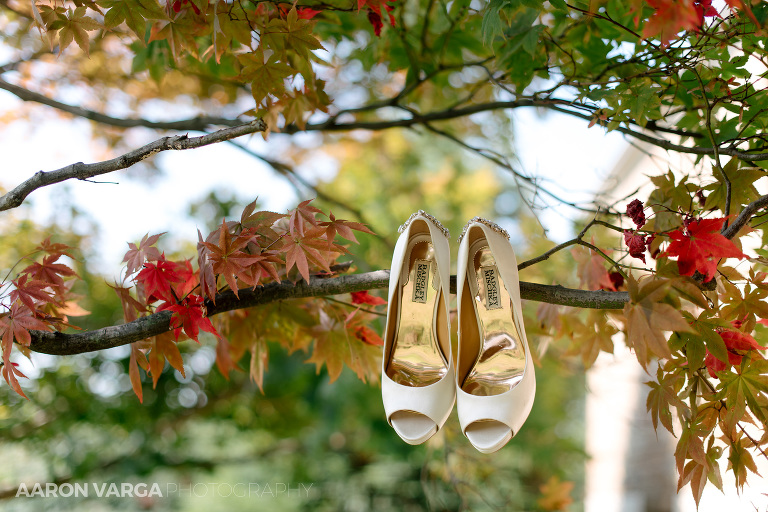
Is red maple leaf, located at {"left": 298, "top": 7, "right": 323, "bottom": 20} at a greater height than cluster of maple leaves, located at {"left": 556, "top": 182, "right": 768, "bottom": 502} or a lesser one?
greater

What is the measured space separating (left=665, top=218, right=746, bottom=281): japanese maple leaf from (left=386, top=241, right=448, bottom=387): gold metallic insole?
19.4 inches

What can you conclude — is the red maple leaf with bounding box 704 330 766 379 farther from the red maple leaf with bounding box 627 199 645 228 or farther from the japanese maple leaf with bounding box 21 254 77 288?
the japanese maple leaf with bounding box 21 254 77 288

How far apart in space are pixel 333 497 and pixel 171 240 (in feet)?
7.31

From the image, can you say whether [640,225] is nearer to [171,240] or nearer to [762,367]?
[762,367]

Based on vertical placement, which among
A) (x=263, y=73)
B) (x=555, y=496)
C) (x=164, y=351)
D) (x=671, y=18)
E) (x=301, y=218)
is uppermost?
(x=263, y=73)

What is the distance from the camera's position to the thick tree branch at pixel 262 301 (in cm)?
89

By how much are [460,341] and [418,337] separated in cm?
11

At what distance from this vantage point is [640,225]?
0.98m

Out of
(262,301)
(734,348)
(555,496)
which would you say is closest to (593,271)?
(734,348)

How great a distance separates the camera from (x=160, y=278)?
0.99 metres

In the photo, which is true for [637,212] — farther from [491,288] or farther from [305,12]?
[305,12]

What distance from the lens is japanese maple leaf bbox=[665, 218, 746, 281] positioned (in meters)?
0.80

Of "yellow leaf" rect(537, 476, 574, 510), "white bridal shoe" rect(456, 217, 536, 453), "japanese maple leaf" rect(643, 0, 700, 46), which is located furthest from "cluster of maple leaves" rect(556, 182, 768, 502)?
"yellow leaf" rect(537, 476, 574, 510)

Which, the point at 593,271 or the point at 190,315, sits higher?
the point at 593,271
